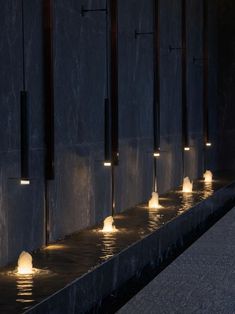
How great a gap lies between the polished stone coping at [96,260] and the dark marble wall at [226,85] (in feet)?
34.4

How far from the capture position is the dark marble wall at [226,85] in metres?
23.9

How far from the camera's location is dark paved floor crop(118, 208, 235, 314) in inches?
281

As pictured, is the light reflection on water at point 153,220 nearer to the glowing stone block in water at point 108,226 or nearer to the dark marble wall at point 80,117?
the glowing stone block in water at point 108,226

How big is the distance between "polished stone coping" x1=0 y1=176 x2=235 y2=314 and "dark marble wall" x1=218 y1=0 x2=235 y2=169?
10.5 m

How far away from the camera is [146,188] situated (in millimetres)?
14609

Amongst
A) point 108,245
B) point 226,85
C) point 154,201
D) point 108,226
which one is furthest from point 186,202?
point 226,85

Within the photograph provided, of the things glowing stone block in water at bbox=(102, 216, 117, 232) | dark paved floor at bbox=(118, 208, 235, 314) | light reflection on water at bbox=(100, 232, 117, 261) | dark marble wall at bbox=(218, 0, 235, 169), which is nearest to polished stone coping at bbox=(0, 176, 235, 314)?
light reflection on water at bbox=(100, 232, 117, 261)

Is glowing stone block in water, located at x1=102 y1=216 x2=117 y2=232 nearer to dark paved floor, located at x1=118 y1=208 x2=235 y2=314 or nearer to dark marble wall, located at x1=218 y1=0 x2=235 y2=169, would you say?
dark paved floor, located at x1=118 y1=208 x2=235 y2=314

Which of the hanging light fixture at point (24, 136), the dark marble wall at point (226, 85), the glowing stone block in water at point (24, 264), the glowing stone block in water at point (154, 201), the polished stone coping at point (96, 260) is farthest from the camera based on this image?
the dark marble wall at point (226, 85)

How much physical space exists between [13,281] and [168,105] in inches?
392

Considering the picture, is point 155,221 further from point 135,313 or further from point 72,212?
point 135,313

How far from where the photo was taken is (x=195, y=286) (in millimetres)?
8141

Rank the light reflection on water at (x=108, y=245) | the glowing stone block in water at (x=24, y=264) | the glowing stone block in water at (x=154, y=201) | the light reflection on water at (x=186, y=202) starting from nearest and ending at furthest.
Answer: the glowing stone block in water at (x=24, y=264), the light reflection on water at (x=108, y=245), the light reflection on water at (x=186, y=202), the glowing stone block in water at (x=154, y=201)

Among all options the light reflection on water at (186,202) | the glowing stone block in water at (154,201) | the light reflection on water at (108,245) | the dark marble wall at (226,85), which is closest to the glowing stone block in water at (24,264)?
the light reflection on water at (108,245)
